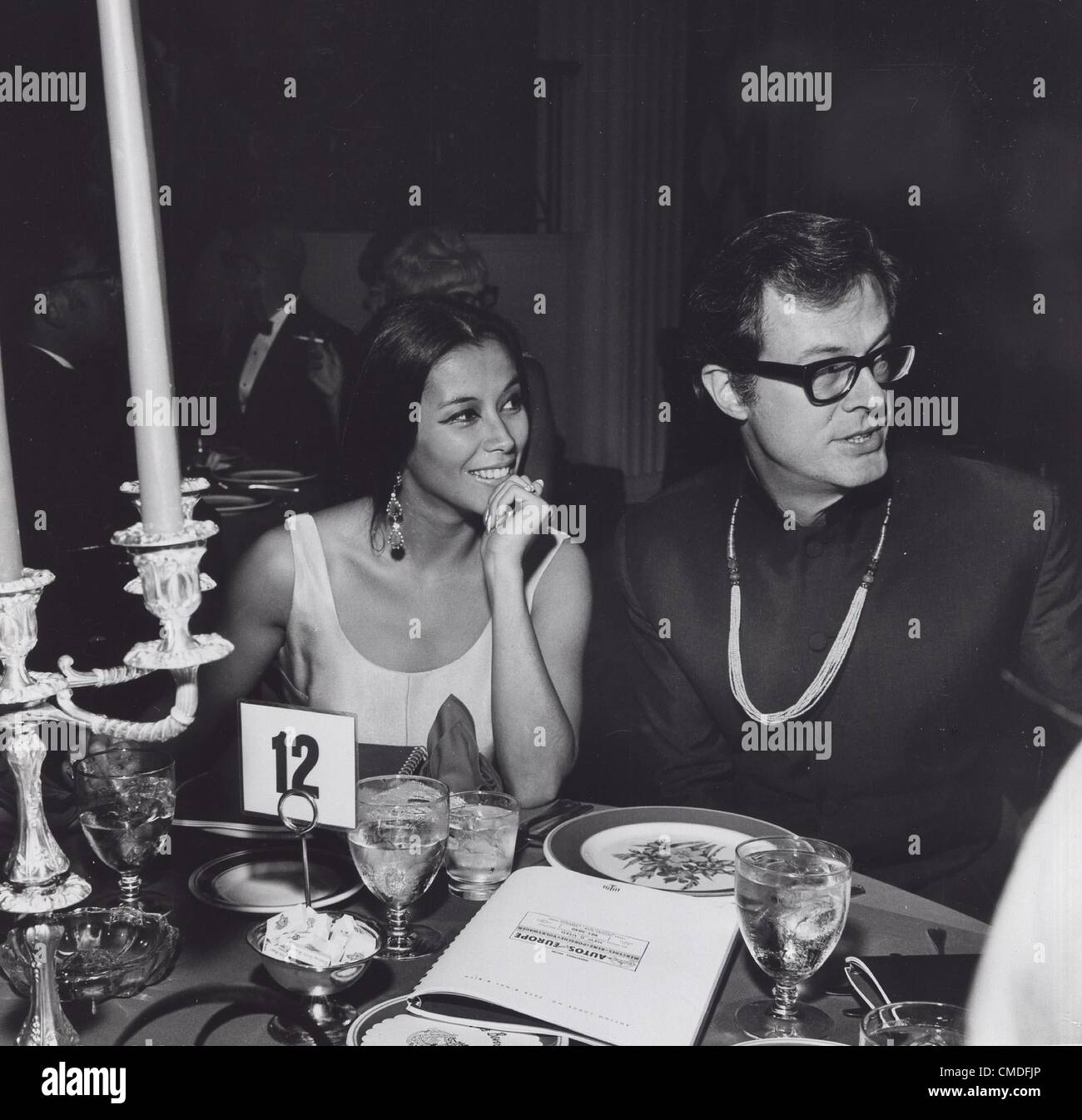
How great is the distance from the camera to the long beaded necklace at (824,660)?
162 centimetres

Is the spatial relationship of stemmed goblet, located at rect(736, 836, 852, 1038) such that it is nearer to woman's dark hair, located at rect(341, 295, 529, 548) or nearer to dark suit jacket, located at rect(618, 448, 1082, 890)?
dark suit jacket, located at rect(618, 448, 1082, 890)

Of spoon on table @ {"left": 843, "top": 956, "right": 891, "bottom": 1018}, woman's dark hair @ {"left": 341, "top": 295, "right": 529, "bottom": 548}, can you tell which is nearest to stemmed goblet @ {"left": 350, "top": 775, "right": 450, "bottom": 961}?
spoon on table @ {"left": 843, "top": 956, "right": 891, "bottom": 1018}

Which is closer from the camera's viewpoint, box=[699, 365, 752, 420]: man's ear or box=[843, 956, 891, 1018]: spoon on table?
box=[843, 956, 891, 1018]: spoon on table

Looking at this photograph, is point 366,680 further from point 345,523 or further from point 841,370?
point 841,370

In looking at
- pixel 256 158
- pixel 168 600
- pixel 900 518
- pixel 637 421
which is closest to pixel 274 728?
pixel 168 600

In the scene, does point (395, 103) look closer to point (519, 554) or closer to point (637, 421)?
point (637, 421)

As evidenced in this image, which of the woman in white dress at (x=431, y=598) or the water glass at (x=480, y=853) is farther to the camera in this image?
the woman in white dress at (x=431, y=598)

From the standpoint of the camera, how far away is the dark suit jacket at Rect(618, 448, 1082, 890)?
1.59 meters

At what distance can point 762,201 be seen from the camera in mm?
1499

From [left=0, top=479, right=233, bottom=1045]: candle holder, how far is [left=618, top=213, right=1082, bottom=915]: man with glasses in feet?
2.89

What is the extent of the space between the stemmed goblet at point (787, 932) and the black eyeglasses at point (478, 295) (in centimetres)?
88

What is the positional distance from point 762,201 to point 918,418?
1.29 feet

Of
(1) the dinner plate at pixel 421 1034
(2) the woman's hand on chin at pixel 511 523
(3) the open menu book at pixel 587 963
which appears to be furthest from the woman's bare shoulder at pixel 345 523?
(1) the dinner plate at pixel 421 1034

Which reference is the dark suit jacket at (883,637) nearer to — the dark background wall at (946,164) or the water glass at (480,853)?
the dark background wall at (946,164)
